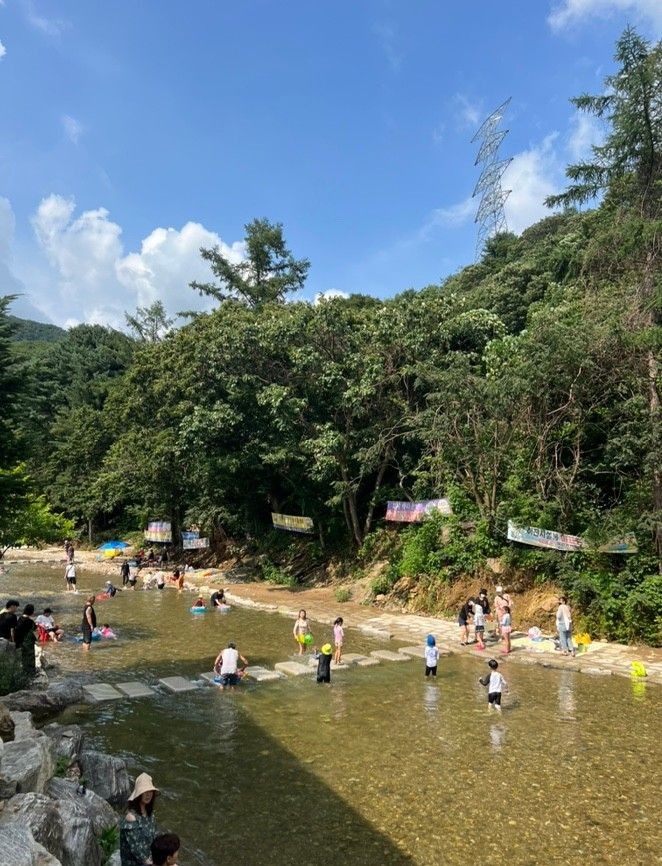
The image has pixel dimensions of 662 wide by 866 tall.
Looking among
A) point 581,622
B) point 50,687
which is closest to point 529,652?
point 581,622

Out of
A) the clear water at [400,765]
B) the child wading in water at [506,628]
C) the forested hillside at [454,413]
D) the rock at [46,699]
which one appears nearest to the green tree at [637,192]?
the forested hillside at [454,413]

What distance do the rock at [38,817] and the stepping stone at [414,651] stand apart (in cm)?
1351

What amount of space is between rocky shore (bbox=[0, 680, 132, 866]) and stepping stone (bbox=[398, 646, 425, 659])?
35.2ft

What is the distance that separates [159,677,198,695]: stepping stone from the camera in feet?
48.0

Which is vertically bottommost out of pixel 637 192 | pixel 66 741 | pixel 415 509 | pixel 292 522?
pixel 66 741

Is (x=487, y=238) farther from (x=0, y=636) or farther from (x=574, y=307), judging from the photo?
(x=0, y=636)

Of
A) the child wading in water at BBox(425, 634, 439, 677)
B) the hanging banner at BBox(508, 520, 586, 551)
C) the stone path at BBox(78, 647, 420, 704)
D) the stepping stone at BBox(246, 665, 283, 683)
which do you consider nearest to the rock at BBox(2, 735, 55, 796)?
the stone path at BBox(78, 647, 420, 704)

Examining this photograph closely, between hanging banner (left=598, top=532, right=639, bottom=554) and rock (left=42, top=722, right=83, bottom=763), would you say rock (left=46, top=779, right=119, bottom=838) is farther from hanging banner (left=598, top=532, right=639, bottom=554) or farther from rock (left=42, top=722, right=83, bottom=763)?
hanging banner (left=598, top=532, right=639, bottom=554)

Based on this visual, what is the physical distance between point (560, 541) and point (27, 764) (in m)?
17.0

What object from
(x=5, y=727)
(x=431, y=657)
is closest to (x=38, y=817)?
(x=5, y=727)

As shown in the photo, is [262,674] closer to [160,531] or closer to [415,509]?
[415,509]

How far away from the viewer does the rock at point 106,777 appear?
27.9ft

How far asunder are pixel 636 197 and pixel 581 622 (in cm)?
1389

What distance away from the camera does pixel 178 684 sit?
15.0 metres
